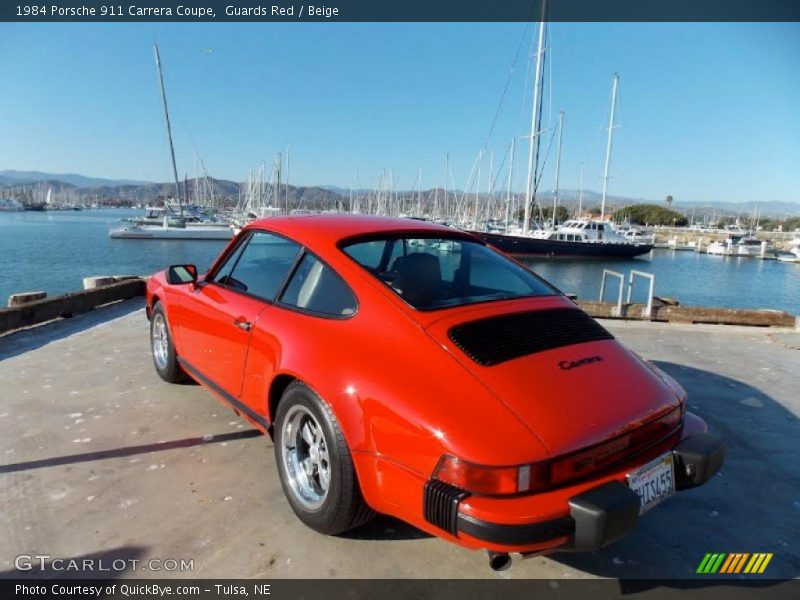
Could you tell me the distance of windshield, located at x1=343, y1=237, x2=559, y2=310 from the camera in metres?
2.61

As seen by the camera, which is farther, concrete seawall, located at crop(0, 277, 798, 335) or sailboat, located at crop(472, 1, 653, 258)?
sailboat, located at crop(472, 1, 653, 258)

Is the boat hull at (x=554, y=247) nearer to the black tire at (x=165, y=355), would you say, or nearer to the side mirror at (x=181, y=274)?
the black tire at (x=165, y=355)

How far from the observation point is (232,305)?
3.20 meters

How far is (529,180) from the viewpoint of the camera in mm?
34219

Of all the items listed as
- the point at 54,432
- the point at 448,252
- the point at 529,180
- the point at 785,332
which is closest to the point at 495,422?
the point at 448,252

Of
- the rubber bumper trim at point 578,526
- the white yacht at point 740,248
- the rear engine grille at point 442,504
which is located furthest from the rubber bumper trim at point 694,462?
the white yacht at point 740,248

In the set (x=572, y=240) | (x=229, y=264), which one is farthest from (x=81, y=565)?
(x=572, y=240)

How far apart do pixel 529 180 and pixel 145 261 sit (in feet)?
92.8

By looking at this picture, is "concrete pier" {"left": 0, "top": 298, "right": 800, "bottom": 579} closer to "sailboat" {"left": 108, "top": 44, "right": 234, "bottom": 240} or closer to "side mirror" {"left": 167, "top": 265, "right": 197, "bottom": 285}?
"side mirror" {"left": 167, "top": 265, "right": 197, "bottom": 285}

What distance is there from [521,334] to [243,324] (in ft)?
5.41

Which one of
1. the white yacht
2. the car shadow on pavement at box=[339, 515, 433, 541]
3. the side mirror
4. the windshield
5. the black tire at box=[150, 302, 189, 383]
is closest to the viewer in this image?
the car shadow on pavement at box=[339, 515, 433, 541]

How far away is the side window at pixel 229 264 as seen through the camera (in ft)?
11.6

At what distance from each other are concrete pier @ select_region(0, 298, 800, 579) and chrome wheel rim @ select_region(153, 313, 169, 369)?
21cm

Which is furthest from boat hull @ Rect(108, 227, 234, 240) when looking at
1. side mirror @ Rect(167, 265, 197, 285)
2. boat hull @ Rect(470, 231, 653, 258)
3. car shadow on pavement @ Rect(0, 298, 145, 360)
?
side mirror @ Rect(167, 265, 197, 285)
